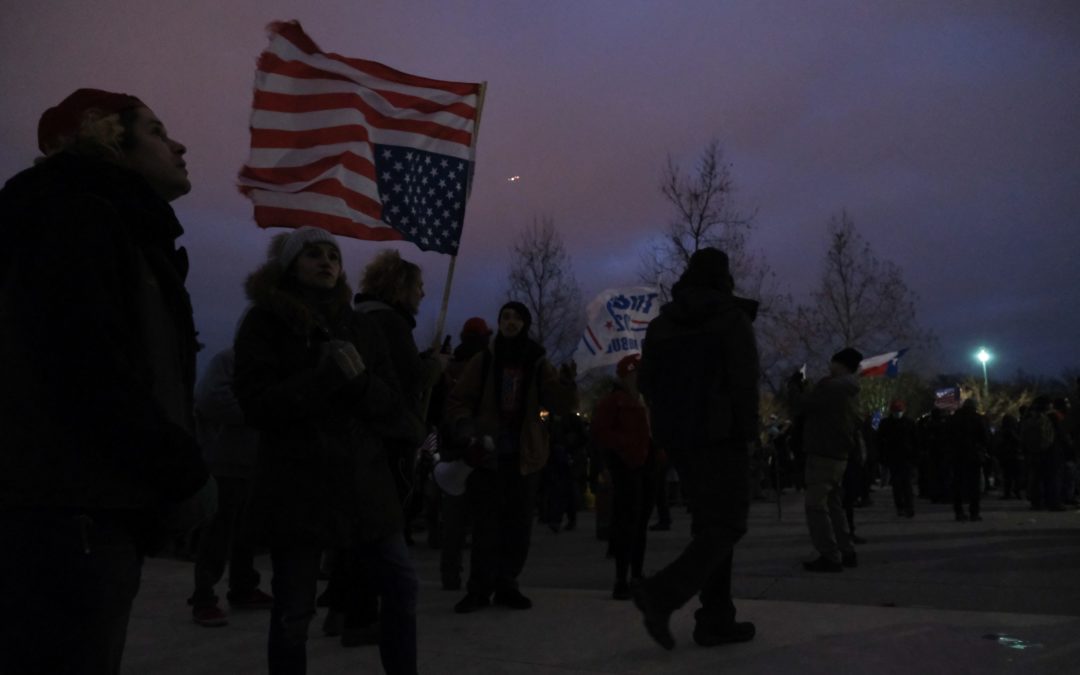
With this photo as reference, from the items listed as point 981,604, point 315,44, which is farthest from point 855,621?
point 315,44

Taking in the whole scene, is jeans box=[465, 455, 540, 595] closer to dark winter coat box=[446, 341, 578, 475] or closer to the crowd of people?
the crowd of people

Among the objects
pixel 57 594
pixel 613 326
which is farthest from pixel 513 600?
pixel 613 326

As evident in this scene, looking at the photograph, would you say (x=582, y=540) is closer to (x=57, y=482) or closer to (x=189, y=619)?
(x=189, y=619)

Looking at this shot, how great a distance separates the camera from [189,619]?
5.58 meters

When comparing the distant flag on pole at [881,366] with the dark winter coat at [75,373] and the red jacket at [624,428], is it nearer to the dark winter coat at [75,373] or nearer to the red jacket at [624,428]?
the red jacket at [624,428]

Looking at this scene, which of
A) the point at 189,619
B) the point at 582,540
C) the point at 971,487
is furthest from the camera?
the point at 971,487

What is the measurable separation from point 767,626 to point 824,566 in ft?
9.07

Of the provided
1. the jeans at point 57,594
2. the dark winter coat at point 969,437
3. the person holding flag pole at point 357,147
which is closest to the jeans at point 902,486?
the dark winter coat at point 969,437

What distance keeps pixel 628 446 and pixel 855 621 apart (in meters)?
1.81

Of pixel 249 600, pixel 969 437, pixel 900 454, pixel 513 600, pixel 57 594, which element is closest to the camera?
pixel 57 594

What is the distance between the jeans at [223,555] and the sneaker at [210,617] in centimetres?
4

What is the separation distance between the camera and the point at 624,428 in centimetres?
613

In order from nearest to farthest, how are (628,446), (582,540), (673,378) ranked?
1. (673,378)
2. (628,446)
3. (582,540)

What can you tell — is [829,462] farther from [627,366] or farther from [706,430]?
[706,430]
